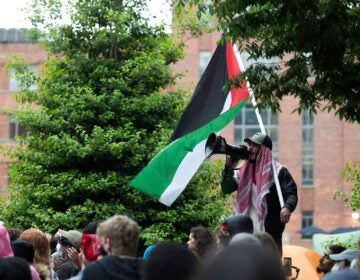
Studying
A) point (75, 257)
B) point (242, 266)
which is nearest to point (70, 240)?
point (75, 257)

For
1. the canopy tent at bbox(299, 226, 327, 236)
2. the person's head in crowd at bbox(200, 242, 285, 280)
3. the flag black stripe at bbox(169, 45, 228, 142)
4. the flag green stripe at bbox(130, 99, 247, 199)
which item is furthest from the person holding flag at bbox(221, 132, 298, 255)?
the canopy tent at bbox(299, 226, 327, 236)

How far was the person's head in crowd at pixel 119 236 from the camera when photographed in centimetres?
721

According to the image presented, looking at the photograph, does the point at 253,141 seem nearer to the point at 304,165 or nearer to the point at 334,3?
the point at 334,3

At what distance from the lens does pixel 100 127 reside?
20.7 meters

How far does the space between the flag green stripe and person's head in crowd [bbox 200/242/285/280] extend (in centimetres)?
933

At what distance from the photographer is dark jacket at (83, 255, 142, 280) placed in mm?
6988

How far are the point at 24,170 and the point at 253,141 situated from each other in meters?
10.5

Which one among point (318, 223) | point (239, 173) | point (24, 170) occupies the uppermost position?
point (239, 173)

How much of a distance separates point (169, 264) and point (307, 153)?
193 feet

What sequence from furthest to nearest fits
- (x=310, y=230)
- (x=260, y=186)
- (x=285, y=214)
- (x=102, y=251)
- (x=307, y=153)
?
(x=307, y=153) → (x=310, y=230) → (x=260, y=186) → (x=285, y=214) → (x=102, y=251)

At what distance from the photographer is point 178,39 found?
23.8 metres

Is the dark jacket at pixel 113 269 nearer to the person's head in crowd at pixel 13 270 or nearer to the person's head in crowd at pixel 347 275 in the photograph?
the person's head in crowd at pixel 13 270

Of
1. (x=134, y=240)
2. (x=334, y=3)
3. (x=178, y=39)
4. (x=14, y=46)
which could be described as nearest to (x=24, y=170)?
(x=178, y=39)

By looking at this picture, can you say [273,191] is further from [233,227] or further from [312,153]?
[312,153]
